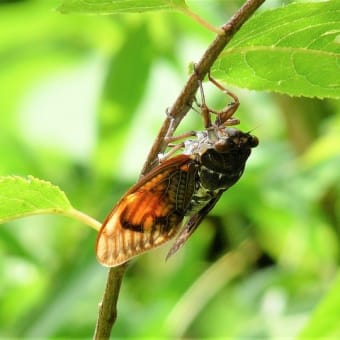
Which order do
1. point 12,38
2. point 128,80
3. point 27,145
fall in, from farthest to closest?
1. point 12,38
2. point 27,145
3. point 128,80

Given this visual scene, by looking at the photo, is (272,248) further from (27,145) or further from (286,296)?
(27,145)

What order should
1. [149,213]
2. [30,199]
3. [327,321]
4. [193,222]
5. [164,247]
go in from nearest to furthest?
[30,199] < [149,213] < [193,222] < [327,321] < [164,247]

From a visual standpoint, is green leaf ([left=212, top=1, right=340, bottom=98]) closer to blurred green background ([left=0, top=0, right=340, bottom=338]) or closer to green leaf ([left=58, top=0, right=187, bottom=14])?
green leaf ([left=58, top=0, right=187, bottom=14])

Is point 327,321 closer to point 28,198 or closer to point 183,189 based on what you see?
point 183,189

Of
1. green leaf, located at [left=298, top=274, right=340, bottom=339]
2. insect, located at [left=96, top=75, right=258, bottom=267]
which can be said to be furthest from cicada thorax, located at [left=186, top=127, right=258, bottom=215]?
green leaf, located at [left=298, top=274, right=340, bottom=339]

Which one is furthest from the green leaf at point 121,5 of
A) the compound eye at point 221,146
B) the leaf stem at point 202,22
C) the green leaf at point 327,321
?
the green leaf at point 327,321

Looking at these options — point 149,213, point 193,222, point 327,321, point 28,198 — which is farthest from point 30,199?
point 327,321

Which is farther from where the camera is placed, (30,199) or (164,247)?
(164,247)

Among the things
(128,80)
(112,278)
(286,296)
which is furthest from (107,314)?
(128,80)
